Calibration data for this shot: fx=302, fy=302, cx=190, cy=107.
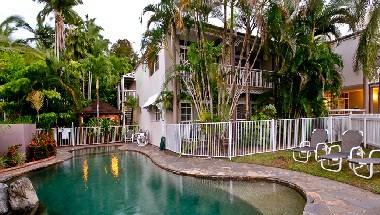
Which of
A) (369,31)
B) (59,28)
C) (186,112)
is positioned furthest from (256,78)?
(59,28)

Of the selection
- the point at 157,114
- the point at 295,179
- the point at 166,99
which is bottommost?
the point at 295,179

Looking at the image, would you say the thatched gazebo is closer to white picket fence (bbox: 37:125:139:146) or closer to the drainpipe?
white picket fence (bbox: 37:125:139:146)

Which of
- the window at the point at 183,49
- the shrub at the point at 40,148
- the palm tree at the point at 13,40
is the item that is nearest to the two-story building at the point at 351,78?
the window at the point at 183,49

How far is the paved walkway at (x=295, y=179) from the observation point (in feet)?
19.0

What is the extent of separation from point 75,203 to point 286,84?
11.5 meters

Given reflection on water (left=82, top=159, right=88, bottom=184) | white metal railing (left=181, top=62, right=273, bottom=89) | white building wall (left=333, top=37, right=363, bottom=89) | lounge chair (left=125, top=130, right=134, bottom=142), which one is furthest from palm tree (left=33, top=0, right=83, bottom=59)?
white building wall (left=333, top=37, right=363, bottom=89)

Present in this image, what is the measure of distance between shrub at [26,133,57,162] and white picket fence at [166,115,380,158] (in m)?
6.43

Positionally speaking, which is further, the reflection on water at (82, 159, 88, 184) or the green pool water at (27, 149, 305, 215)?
the reflection on water at (82, 159, 88, 184)

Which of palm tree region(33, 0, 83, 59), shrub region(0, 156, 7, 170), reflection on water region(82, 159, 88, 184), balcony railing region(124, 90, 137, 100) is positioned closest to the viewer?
reflection on water region(82, 159, 88, 184)

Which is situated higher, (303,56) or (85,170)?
(303,56)

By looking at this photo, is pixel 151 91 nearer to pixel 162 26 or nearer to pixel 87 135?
pixel 87 135

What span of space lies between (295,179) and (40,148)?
1156 centimetres

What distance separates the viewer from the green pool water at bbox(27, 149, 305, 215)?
6793 mm

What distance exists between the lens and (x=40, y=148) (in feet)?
46.6
